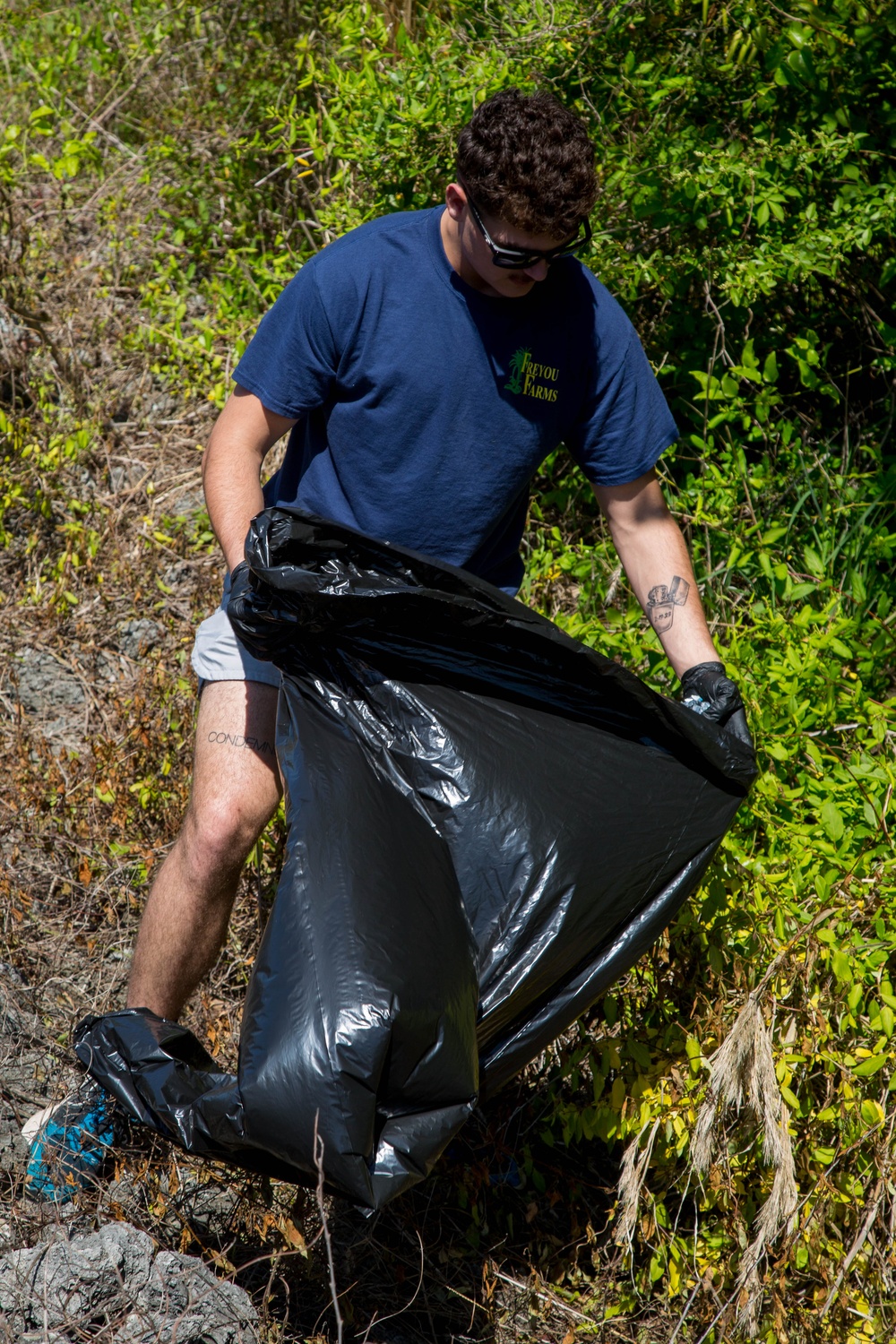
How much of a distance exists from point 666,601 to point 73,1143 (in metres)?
1.62

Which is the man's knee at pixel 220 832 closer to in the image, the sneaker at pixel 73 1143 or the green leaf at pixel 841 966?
the sneaker at pixel 73 1143

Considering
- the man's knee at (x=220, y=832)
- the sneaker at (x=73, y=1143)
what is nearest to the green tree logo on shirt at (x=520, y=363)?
the man's knee at (x=220, y=832)

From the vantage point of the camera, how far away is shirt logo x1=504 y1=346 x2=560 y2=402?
218cm

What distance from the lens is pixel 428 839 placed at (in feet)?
6.00

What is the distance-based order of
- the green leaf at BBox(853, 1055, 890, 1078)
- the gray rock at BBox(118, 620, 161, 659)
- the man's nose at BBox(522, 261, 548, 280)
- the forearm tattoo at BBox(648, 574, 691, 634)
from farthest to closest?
1. the gray rock at BBox(118, 620, 161, 659)
2. the forearm tattoo at BBox(648, 574, 691, 634)
3. the man's nose at BBox(522, 261, 548, 280)
4. the green leaf at BBox(853, 1055, 890, 1078)

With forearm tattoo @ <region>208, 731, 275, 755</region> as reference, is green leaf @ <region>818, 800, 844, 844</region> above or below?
below

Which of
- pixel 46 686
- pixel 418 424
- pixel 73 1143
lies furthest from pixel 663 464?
pixel 73 1143

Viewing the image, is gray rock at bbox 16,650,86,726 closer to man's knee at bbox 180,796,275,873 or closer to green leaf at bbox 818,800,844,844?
man's knee at bbox 180,796,275,873

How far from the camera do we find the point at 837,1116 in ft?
6.75

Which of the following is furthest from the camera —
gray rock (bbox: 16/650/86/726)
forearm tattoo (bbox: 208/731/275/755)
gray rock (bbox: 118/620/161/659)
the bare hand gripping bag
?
gray rock (bbox: 118/620/161/659)

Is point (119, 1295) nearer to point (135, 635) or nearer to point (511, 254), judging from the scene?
point (511, 254)

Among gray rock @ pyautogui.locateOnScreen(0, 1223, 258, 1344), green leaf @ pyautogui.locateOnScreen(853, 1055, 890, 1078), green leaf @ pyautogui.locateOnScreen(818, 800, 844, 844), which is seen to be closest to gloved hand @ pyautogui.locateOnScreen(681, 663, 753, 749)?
green leaf @ pyautogui.locateOnScreen(818, 800, 844, 844)

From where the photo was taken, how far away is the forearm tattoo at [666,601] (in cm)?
228

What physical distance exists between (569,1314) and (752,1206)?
1.50 ft
